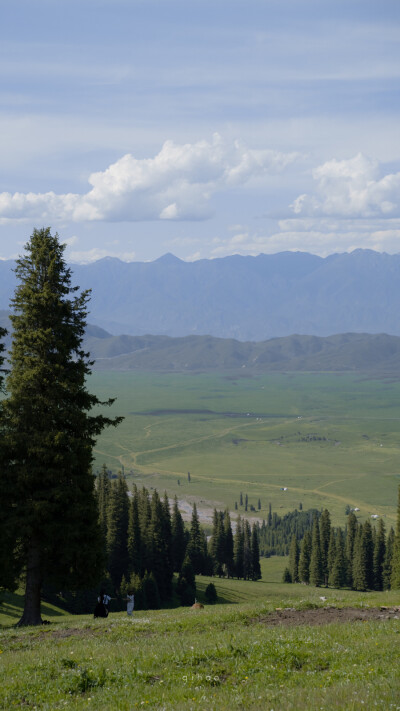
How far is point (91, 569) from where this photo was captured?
3064 centimetres

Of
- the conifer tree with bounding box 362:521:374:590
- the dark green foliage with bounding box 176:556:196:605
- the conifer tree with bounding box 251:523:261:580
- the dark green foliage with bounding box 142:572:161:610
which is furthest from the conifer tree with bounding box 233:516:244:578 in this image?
the dark green foliage with bounding box 142:572:161:610

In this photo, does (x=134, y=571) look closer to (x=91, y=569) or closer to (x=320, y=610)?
(x=91, y=569)

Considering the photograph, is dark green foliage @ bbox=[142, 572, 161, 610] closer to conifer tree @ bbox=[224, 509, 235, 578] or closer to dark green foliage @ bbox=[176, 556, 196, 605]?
dark green foliage @ bbox=[176, 556, 196, 605]

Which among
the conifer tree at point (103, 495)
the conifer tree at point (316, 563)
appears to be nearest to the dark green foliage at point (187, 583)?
the conifer tree at point (103, 495)

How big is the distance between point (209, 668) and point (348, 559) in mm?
120740

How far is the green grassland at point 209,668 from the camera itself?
41.0ft

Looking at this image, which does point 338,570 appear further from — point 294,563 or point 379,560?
point 294,563

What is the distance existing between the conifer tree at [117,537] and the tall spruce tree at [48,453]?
59.9 m

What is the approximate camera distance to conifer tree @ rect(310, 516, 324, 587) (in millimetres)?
124438

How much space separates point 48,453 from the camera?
3006 centimetres

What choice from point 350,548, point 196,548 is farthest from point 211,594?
point 350,548

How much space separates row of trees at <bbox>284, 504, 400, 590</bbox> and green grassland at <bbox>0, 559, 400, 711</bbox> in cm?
10225

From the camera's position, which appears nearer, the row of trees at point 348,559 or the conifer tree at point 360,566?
the conifer tree at point 360,566

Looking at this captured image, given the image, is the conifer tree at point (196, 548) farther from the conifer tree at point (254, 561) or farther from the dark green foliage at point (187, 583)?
the dark green foliage at point (187, 583)
